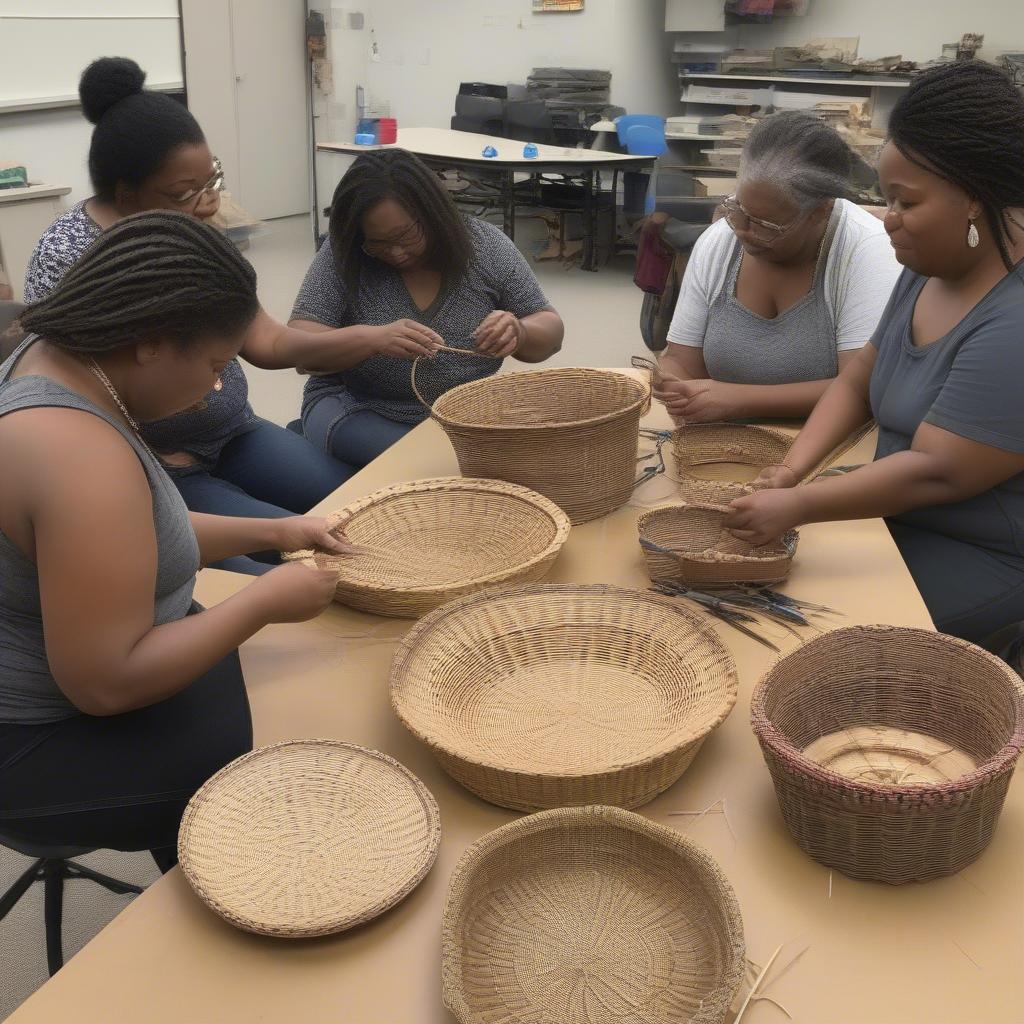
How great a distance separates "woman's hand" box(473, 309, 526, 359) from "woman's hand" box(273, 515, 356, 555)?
867mm

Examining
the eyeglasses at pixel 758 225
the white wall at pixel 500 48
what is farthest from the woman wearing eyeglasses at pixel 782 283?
the white wall at pixel 500 48

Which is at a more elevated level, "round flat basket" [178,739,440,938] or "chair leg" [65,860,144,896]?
"round flat basket" [178,739,440,938]

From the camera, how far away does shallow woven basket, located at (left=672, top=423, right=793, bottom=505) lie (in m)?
2.08

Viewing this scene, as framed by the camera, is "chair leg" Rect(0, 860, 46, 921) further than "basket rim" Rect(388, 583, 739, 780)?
Yes

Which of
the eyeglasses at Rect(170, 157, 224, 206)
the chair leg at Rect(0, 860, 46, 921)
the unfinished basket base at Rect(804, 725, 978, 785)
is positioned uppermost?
the eyeglasses at Rect(170, 157, 224, 206)

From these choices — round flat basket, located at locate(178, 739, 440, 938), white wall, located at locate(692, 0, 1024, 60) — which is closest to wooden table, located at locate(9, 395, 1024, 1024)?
round flat basket, located at locate(178, 739, 440, 938)

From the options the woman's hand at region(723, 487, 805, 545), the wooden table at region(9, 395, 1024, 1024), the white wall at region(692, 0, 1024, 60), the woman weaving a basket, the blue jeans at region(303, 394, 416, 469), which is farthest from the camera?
the white wall at region(692, 0, 1024, 60)

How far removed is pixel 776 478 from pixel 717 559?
13.6 inches

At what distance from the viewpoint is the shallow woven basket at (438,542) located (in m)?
1.54

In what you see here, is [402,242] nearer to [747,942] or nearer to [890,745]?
[890,745]

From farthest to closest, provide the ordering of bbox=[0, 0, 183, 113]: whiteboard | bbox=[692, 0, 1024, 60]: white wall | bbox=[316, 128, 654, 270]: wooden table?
1. bbox=[692, 0, 1024, 60]: white wall
2. bbox=[316, 128, 654, 270]: wooden table
3. bbox=[0, 0, 183, 113]: whiteboard

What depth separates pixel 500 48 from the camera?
871 centimetres

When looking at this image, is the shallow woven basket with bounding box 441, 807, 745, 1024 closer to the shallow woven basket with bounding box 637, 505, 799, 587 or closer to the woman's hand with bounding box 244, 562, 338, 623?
the woman's hand with bounding box 244, 562, 338, 623

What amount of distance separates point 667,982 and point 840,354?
1.65 metres
